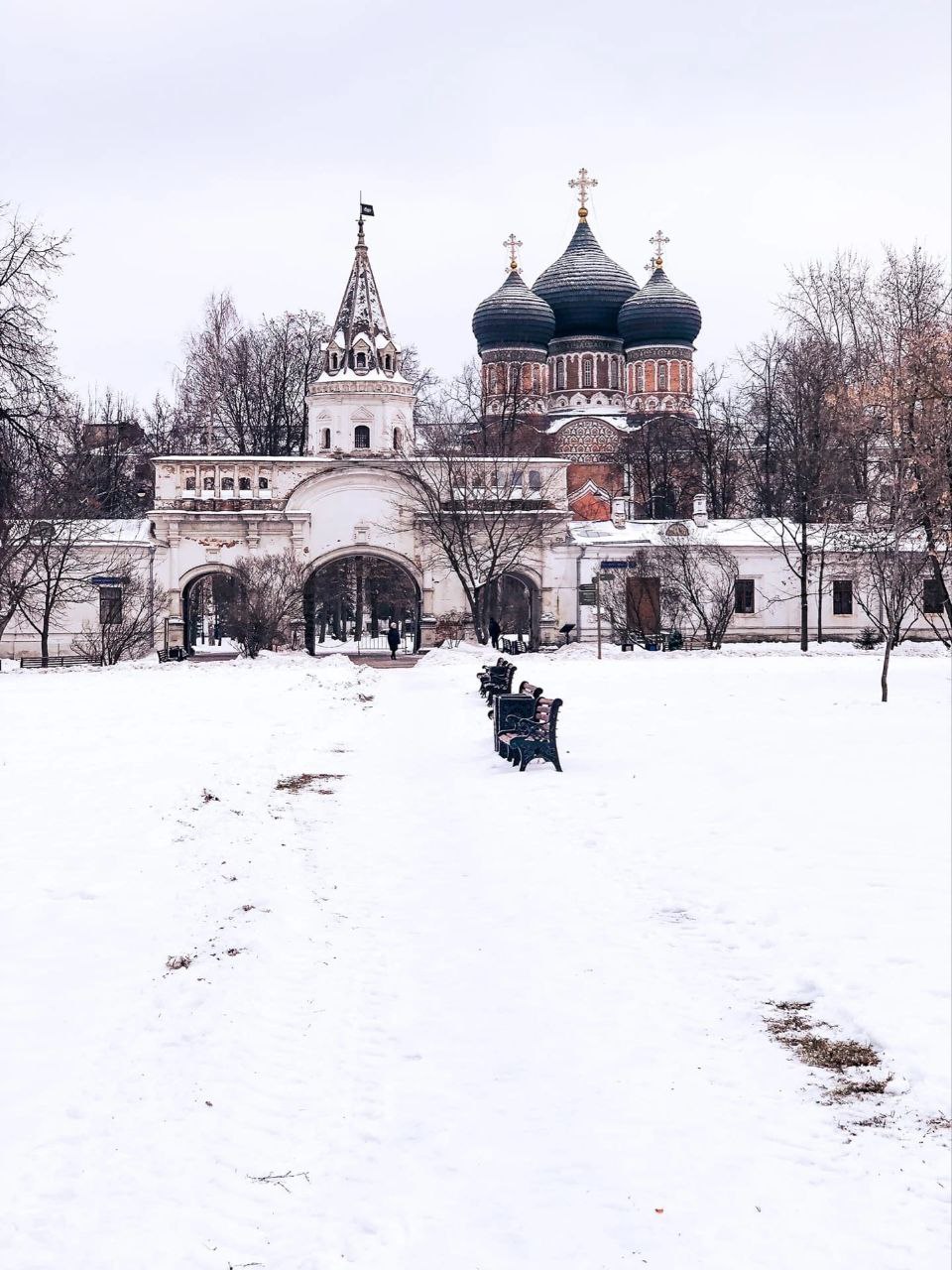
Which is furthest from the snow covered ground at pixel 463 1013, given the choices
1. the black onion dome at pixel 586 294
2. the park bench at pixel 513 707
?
the black onion dome at pixel 586 294

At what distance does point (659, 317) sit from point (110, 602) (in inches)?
1152

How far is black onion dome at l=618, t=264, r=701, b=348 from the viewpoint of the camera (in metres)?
57.1

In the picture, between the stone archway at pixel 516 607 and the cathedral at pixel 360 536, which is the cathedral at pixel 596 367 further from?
the cathedral at pixel 360 536

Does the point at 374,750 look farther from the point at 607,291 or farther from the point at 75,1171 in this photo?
the point at 607,291

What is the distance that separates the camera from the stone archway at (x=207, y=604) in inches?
1606

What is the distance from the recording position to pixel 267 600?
119 feet

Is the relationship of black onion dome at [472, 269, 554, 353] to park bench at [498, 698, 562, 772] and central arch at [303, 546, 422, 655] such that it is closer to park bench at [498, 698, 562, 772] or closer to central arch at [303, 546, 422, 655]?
central arch at [303, 546, 422, 655]

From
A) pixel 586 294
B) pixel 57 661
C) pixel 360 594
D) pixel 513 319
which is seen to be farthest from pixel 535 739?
pixel 586 294

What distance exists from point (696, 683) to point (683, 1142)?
18348 mm

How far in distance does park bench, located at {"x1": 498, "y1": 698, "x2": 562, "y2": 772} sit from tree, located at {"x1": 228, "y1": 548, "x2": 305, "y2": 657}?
2093cm

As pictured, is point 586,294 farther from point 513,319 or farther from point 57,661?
point 57,661

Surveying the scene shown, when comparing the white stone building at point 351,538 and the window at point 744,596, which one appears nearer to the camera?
the white stone building at point 351,538

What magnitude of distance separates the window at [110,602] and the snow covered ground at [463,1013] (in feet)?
82.0

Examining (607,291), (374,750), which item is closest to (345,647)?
(607,291)
